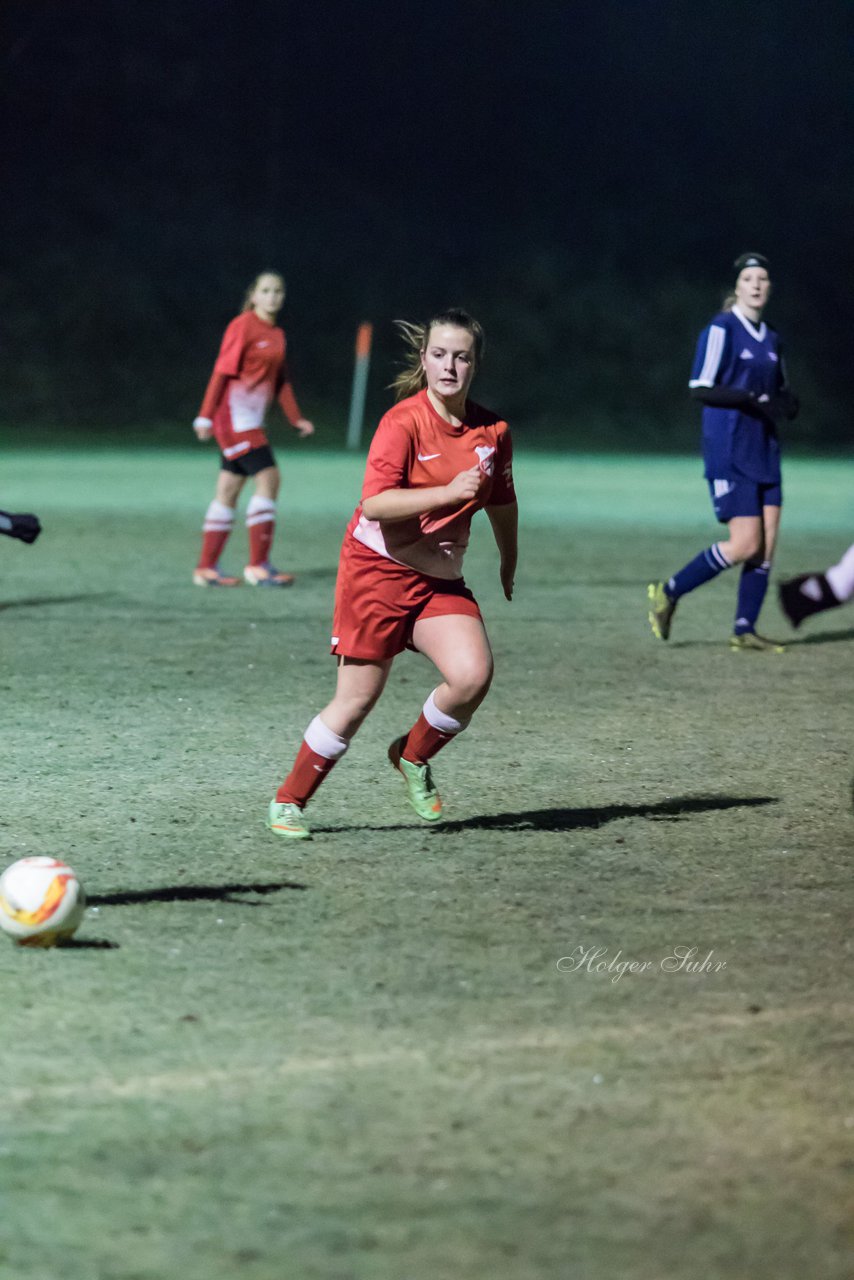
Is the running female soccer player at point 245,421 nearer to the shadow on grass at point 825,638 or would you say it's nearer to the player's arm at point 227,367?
the player's arm at point 227,367

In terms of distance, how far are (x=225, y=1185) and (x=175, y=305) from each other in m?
39.4

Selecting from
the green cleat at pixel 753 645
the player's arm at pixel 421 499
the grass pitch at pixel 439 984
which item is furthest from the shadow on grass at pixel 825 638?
the player's arm at pixel 421 499

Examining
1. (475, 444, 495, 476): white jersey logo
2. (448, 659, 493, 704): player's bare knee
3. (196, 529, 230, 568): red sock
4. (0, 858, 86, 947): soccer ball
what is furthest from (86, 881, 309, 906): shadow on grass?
(196, 529, 230, 568): red sock

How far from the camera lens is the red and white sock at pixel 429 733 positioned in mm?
6117

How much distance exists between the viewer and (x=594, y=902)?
209 inches

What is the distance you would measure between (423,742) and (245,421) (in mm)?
6808

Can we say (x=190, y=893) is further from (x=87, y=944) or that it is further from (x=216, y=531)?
(x=216, y=531)

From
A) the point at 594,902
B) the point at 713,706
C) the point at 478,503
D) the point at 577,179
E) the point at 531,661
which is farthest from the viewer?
the point at 577,179

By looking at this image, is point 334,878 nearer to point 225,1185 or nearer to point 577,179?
point 225,1185

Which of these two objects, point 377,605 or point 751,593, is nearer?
point 377,605

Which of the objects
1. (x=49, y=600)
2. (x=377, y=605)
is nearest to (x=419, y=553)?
(x=377, y=605)

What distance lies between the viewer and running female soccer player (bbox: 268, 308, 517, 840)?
223 inches

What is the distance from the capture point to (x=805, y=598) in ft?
15.5

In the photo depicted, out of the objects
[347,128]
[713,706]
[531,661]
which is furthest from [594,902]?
[347,128]
